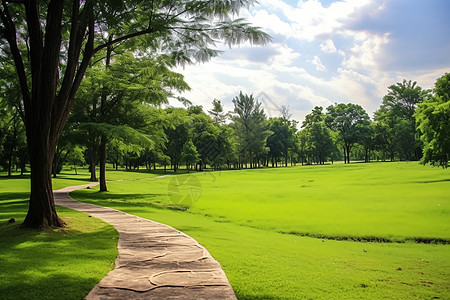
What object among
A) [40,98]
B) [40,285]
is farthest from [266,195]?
[40,285]

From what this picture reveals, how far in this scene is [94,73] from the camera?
23.0 m

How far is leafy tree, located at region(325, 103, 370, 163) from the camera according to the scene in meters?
79.5

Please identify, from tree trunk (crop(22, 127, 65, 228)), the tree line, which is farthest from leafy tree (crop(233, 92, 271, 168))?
tree trunk (crop(22, 127, 65, 228))

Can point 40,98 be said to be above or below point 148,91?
below

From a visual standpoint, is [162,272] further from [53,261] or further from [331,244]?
[331,244]

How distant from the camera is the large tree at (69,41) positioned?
9086 mm

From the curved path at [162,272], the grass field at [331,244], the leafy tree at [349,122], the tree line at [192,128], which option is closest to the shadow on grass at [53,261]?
the curved path at [162,272]

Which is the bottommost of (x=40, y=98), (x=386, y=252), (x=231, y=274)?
(x=386, y=252)

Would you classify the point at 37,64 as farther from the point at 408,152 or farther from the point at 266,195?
the point at 408,152

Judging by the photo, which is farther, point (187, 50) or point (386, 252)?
point (187, 50)

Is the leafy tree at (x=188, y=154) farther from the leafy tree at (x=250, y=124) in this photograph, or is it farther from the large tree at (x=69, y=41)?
the large tree at (x=69, y=41)

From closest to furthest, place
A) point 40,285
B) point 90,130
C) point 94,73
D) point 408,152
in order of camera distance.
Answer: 1. point 40,285
2. point 90,130
3. point 94,73
4. point 408,152

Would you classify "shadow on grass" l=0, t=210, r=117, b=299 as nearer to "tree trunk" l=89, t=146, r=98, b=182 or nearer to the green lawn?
the green lawn

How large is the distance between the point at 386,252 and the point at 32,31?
11.5 meters
